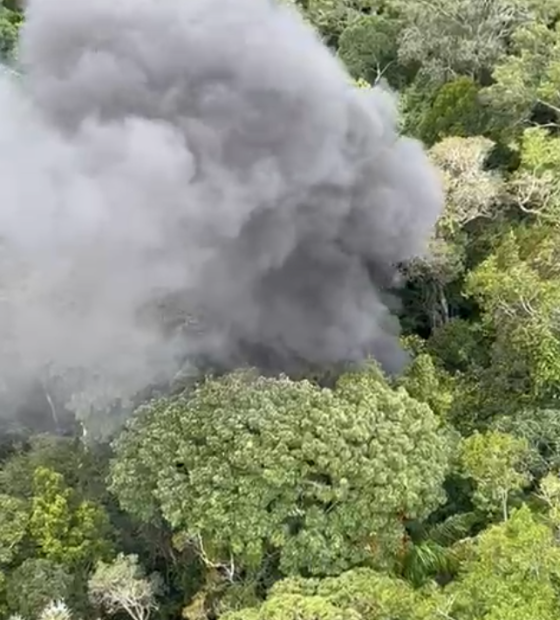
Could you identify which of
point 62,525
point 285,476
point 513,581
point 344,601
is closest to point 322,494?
point 285,476

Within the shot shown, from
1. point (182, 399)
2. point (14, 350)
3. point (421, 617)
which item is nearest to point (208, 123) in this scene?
point (182, 399)

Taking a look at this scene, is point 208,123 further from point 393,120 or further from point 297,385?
point 393,120

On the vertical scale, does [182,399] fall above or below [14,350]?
below

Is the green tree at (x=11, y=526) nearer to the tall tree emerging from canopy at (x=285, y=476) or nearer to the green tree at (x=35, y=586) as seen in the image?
the green tree at (x=35, y=586)

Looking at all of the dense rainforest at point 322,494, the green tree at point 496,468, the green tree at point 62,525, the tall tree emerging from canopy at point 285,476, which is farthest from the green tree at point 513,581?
the green tree at point 62,525

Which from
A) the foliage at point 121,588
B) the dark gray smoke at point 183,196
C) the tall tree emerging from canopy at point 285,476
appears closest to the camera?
the tall tree emerging from canopy at point 285,476

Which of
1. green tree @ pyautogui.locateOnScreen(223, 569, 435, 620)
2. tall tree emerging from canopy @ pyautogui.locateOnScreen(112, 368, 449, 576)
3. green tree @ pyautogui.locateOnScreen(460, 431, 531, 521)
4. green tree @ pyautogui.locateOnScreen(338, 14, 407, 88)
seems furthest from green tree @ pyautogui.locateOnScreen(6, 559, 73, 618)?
green tree @ pyautogui.locateOnScreen(338, 14, 407, 88)
